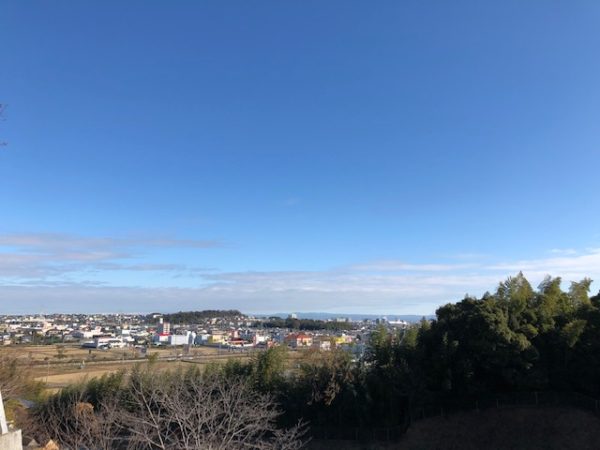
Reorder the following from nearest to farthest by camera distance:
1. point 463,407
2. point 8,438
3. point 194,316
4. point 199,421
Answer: point 8,438 → point 199,421 → point 463,407 → point 194,316

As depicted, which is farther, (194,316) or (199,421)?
(194,316)

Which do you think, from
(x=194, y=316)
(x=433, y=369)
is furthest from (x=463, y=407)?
(x=194, y=316)

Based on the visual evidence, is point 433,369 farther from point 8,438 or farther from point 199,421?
point 8,438

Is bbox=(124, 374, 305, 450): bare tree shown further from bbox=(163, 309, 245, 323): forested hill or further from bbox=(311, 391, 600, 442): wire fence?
bbox=(163, 309, 245, 323): forested hill

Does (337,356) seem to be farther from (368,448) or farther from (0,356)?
(0,356)

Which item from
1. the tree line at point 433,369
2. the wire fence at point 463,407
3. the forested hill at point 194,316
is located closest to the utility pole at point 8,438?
the tree line at point 433,369

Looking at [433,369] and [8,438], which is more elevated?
[8,438]

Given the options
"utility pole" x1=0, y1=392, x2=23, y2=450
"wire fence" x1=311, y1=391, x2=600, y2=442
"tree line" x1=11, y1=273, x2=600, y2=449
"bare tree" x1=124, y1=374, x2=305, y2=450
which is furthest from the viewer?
"wire fence" x1=311, y1=391, x2=600, y2=442

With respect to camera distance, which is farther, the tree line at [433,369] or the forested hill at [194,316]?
the forested hill at [194,316]

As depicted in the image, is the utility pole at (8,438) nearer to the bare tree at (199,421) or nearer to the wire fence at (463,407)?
the bare tree at (199,421)

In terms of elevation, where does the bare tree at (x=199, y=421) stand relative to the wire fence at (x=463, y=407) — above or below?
above

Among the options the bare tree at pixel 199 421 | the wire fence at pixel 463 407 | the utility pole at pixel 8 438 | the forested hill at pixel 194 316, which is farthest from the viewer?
→ the forested hill at pixel 194 316

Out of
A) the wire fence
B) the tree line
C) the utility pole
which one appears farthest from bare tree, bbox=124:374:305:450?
the utility pole

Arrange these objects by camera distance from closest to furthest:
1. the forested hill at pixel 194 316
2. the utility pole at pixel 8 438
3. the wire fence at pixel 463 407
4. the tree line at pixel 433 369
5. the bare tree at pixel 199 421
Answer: the utility pole at pixel 8 438
the bare tree at pixel 199 421
the tree line at pixel 433 369
the wire fence at pixel 463 407
the forested hill at pixel 194 316
